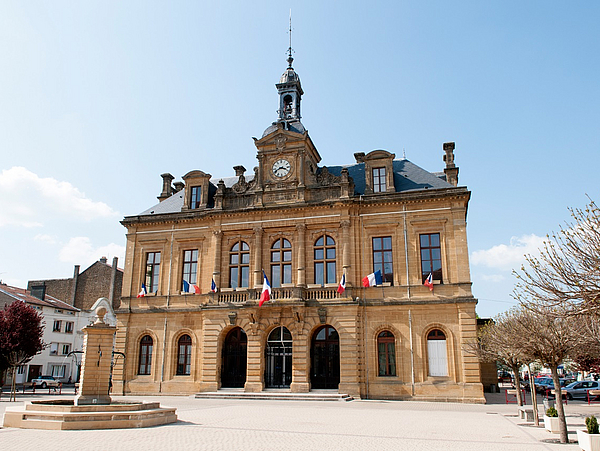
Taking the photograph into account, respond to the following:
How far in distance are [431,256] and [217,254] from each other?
492 inches

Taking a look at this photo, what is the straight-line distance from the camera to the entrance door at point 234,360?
28.4 metres

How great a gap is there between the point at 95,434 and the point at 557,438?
39.4 feet

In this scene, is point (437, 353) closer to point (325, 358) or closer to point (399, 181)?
point (325, 358)

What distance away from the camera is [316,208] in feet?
93.9

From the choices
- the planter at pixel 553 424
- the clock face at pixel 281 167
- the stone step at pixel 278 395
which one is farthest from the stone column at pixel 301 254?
the planter at pixel 553 424

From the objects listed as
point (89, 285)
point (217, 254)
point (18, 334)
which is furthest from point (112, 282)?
point (217, 254)

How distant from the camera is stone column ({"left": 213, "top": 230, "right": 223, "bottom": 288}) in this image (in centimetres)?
2938

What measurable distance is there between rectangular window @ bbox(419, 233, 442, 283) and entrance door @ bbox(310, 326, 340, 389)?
5899 mm

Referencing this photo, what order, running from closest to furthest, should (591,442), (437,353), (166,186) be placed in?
(591,442) → (437,353) → (166,186)

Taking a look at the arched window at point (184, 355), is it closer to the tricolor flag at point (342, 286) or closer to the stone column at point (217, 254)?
the stone column at point (217, 254)

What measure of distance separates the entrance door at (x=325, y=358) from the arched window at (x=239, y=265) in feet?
18.0

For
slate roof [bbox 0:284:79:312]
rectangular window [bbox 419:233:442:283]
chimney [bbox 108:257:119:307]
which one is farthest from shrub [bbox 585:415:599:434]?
chimney [bbox 108:257:119:307]

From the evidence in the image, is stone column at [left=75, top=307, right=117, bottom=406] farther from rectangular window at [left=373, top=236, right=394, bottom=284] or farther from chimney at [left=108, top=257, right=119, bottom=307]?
chimney at [left=108, top=257, right=119, bottom=307]

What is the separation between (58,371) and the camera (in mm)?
47188
